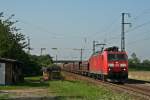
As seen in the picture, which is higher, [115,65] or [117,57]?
[117,57]

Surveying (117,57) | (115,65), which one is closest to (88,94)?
(115,65)

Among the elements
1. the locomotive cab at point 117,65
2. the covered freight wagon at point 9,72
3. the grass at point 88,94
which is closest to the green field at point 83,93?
the grass at point 88,94

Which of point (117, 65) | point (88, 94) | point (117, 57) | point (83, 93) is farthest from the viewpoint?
point (117, 57)

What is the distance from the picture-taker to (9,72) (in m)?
46.3

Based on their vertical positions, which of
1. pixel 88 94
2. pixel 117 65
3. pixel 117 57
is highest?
pixel 117 57

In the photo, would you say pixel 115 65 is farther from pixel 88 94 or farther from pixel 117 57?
pixel 88 94

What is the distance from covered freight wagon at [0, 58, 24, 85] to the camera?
43.8 metres

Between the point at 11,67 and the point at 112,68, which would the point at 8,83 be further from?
the point at 112,68

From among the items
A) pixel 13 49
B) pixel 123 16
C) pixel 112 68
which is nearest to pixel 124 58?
pixel 112 68

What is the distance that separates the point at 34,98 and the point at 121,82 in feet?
73.4

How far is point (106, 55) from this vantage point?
154 ft

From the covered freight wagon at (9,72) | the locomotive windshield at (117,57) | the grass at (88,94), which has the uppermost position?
the locomotive windshield at (117,57)

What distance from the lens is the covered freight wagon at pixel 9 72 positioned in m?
43.8

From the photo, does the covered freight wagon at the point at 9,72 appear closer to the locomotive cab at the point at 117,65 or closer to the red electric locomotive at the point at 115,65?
the red electric locomotive at the point at 115,65
